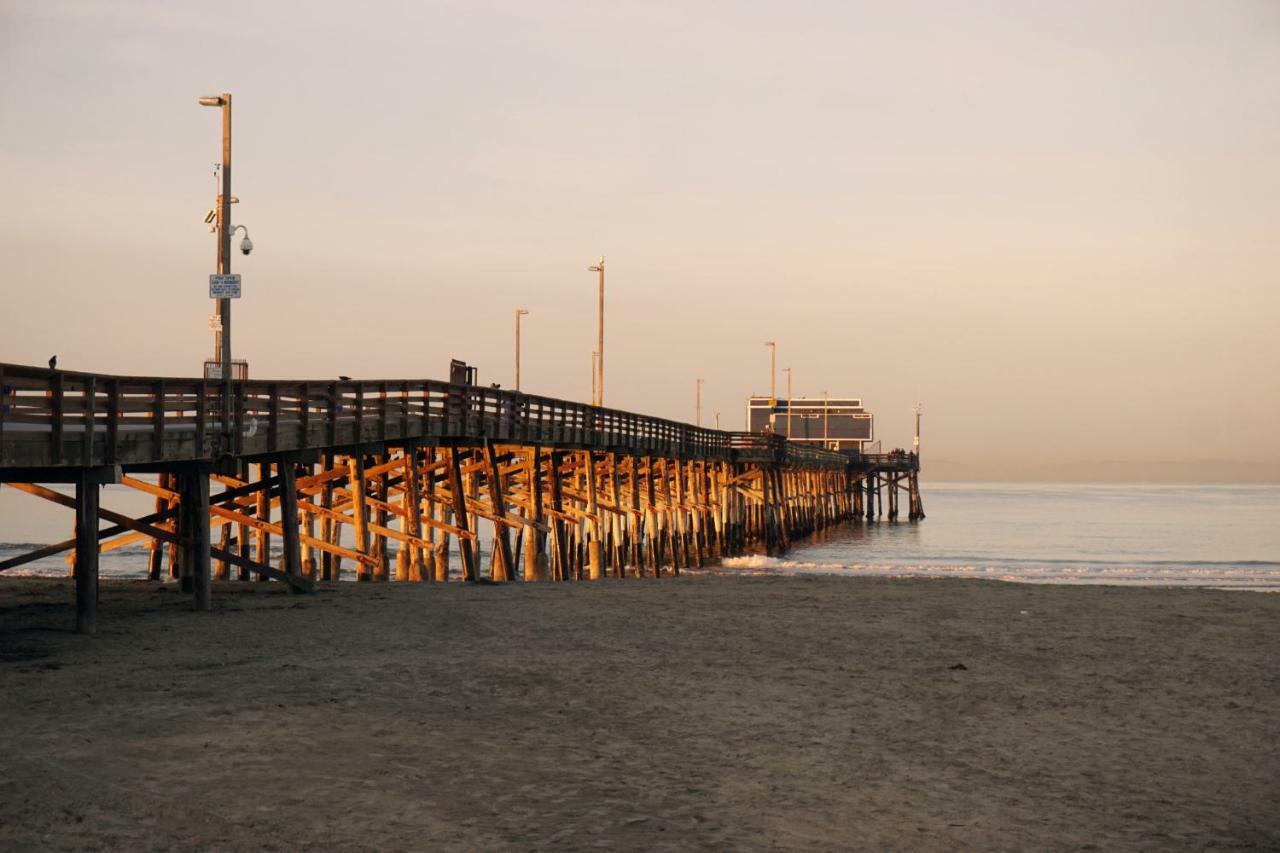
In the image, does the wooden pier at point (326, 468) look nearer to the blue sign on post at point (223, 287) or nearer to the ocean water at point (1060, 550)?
the blue sign on post at point (223, 287)

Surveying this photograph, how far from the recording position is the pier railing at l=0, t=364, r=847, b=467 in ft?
46.2

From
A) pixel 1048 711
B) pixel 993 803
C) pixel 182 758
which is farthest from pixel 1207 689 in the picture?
pixel 182 758

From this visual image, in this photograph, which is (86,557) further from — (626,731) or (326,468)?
(326,468)

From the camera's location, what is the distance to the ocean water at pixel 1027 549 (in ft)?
134

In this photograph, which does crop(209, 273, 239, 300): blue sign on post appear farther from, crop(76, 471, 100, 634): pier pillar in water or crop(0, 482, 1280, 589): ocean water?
crop(0, 482, 1280, 589): ocean water

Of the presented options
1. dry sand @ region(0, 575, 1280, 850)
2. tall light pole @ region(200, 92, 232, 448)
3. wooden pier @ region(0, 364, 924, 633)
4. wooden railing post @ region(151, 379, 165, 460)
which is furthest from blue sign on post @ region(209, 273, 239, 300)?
dry sand @ region(0, 575, 1280, 850)

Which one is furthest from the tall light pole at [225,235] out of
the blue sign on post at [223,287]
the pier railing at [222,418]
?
the pier railing at [222,418]

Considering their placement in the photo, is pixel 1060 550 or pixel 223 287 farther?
pixel 1060 550

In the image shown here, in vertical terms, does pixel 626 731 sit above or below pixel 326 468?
below

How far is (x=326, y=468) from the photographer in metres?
26.2

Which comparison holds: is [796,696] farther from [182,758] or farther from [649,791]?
[182,758]

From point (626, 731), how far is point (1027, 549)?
5912 centimetres

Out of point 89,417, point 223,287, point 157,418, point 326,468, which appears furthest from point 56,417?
point 326,468

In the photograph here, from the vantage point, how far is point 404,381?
80.7ft
